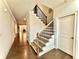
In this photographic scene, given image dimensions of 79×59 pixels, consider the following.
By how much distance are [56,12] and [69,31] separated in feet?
6.16

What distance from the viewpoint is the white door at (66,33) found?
474 cm

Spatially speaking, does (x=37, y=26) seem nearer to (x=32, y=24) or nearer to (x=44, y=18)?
(x=32, y=24)

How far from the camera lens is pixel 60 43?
5930 mm

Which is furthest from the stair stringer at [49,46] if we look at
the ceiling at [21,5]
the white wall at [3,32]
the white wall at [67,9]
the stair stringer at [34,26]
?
the ceiling at [21,5]

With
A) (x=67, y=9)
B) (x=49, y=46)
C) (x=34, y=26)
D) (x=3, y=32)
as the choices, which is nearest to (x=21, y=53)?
(x=49, y=46)

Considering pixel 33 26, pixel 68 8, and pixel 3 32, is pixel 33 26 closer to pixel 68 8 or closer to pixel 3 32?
pixel 68 8

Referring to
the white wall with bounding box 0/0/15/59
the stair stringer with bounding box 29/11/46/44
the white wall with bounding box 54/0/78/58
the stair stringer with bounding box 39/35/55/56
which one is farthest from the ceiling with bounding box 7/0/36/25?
the stair stringer with bounding box 39/35/55/56

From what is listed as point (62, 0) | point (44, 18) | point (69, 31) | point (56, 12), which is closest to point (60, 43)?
point (69, 31)

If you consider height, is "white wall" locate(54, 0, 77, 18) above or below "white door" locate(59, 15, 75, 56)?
above

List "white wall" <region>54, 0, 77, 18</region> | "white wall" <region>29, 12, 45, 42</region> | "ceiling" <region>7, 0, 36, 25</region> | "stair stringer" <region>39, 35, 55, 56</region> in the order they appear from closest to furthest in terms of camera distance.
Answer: "white wall" <region>54, 0, 77, 18</region> < "stair stringer" <region>39, 35, 55, 56</region> < "ceiling" <region>7, 0, 36, 25</region> < "white wall" <region>29, 12, 45, 42</region>

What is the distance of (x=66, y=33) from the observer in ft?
17.1

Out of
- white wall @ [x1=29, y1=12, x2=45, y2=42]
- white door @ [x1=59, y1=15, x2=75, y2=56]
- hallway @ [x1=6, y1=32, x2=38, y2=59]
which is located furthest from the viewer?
white wall @ [x1=29, y1=12, x2=45, y2=42]

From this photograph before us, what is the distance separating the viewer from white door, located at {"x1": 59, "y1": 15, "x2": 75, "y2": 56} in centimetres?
474

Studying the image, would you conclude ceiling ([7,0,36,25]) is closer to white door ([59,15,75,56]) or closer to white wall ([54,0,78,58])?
white wall ([54,0,78,58])
